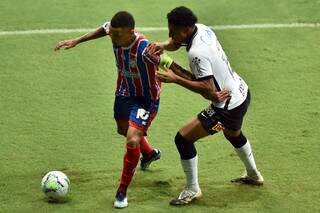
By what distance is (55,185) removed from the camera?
7855 mm

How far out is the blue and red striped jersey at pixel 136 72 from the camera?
26.0 ft

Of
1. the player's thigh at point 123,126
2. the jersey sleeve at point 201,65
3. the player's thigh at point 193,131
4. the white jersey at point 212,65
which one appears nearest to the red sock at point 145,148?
the player's thigh at point 123,126

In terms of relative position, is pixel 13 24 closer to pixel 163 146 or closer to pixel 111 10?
pixel 111 10

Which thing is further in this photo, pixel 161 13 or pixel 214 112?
pixel 161 13

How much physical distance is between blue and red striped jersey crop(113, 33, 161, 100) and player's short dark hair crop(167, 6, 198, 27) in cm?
58

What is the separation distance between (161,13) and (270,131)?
464 centimetres

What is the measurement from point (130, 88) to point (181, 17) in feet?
3.79

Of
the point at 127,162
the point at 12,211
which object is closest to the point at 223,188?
the point at 127,162

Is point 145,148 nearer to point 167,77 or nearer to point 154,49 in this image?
point 154,49

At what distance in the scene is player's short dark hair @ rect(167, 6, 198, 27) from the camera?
741 cm

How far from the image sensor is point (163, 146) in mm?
9336

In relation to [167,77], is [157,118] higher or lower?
lower

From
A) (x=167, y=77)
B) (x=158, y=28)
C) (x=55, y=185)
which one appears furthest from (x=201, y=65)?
(x=158, y=28)

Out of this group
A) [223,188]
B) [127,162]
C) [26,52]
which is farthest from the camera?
[26,52]
